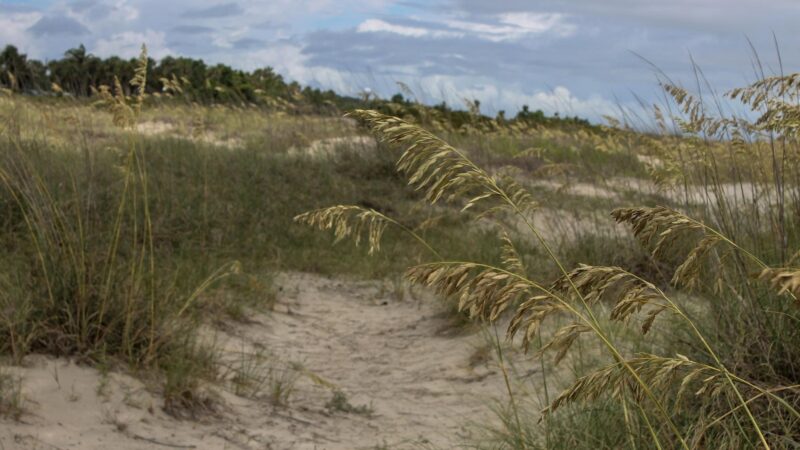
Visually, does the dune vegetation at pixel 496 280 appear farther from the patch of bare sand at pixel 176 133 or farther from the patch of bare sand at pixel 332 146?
the patch of bare sand at pixel 176 133

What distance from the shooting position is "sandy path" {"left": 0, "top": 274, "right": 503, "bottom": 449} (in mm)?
4191

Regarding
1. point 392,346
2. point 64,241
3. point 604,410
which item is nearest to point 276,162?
point 392,346

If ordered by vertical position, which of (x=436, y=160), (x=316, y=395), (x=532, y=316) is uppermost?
(x=436, y=160)

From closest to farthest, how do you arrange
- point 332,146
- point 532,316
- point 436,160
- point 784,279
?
point 784,279
point 532,316
point 436,160
point 332,146

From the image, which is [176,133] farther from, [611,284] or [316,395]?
[611,284]

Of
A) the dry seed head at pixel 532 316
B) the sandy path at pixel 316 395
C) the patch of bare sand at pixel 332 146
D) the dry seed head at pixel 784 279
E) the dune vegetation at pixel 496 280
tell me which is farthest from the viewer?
the patch of bare sand at pixel 332 146

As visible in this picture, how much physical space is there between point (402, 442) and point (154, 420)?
117cm

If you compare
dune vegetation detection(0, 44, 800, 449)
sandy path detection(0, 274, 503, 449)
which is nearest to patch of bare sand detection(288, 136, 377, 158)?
dune vegetation detection(0, 44, 800, 449)

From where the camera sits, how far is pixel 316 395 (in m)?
5.24

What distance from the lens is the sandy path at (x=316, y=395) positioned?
419cm

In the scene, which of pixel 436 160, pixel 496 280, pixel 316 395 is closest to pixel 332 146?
pixel 316 395

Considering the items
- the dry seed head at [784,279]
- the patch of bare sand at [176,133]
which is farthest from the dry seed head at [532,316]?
the patch of bare sand at [176,133]

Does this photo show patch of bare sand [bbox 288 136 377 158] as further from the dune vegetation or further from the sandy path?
the sandy path

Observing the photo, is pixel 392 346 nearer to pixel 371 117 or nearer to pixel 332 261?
pixel 332 261
